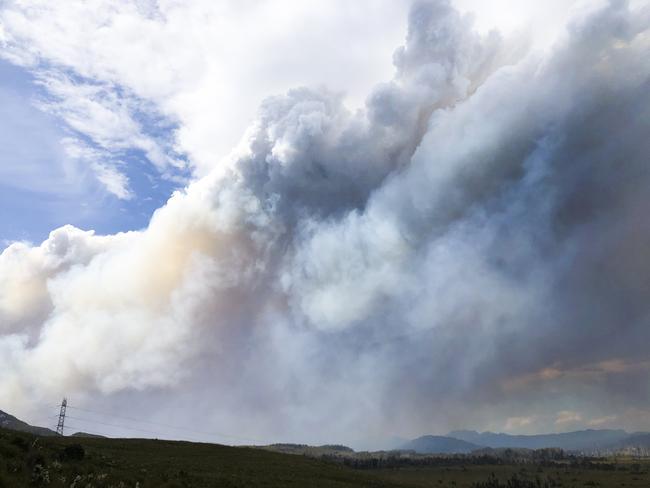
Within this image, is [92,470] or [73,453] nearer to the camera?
[92,470]

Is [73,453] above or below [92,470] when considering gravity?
above

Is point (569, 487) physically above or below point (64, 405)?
below

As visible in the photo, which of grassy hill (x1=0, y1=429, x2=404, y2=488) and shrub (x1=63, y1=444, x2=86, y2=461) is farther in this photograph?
shrub (x1=63, y1=444, x2=86, y2=461)

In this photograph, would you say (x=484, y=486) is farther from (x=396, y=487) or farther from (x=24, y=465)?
(x=24, y=465)

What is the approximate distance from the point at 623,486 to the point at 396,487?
144375mm

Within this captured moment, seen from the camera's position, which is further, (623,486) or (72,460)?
(623,486)

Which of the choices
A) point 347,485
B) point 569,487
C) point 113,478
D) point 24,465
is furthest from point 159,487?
point 569,487

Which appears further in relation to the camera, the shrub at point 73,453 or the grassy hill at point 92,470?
the shrub at point 73,453

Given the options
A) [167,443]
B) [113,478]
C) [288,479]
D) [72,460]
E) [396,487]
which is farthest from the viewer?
[167,443]

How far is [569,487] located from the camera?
557 feet

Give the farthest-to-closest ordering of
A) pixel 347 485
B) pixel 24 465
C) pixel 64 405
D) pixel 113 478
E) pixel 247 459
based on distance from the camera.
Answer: pixel 64 405 < pixel 247 459 < pixel 347 485 < pixel 113 478 < pixel 24 465

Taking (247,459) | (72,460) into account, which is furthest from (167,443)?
(72,460)

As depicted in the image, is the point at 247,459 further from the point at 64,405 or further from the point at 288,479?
the point at 64,405

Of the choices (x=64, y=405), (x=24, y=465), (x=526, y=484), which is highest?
(x=64, y=405)
